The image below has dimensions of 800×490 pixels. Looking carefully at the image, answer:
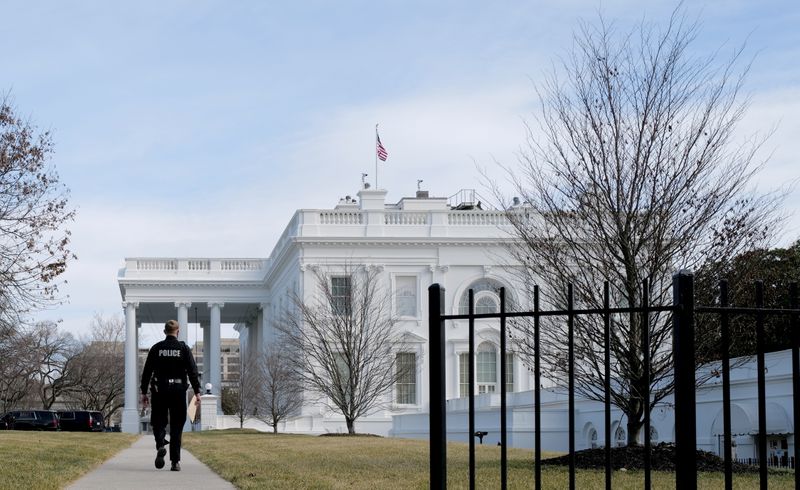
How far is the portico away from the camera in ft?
270

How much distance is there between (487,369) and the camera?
69438mm

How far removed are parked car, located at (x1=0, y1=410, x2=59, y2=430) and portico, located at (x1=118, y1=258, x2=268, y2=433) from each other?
18137 millimetres

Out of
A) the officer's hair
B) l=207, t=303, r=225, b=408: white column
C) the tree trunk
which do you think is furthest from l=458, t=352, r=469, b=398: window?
the officer's hair

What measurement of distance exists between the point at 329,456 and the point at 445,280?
159 ft

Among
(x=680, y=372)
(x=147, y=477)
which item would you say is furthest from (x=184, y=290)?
(x=680, y=372)

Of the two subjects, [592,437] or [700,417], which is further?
[592,437]

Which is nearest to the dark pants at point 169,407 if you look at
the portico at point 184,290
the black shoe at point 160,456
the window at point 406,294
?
the black shoe at point 160,456

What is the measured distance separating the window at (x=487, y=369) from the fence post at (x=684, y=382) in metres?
60.9

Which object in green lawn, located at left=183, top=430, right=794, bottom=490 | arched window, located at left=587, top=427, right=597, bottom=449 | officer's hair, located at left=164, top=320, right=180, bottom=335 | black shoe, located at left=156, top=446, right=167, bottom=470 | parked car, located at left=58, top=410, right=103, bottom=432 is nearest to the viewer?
green lawn, located at left=183, top=430, right=794, bottom=490

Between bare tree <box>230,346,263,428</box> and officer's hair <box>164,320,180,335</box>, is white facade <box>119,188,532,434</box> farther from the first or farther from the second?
officer's hair <box>164,320,180,335</box>

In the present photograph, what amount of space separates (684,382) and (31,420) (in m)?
57.2

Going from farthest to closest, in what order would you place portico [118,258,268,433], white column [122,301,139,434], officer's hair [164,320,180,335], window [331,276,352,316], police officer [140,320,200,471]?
portico [118,258,268,433] < white column [122,301,139,434] < window [331,276,352,316] < police officer [140,320,200,471] < officer's hair [164,320,180,335]

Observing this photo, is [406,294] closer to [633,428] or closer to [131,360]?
[131,360]

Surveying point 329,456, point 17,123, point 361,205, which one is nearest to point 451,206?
point 361,205
